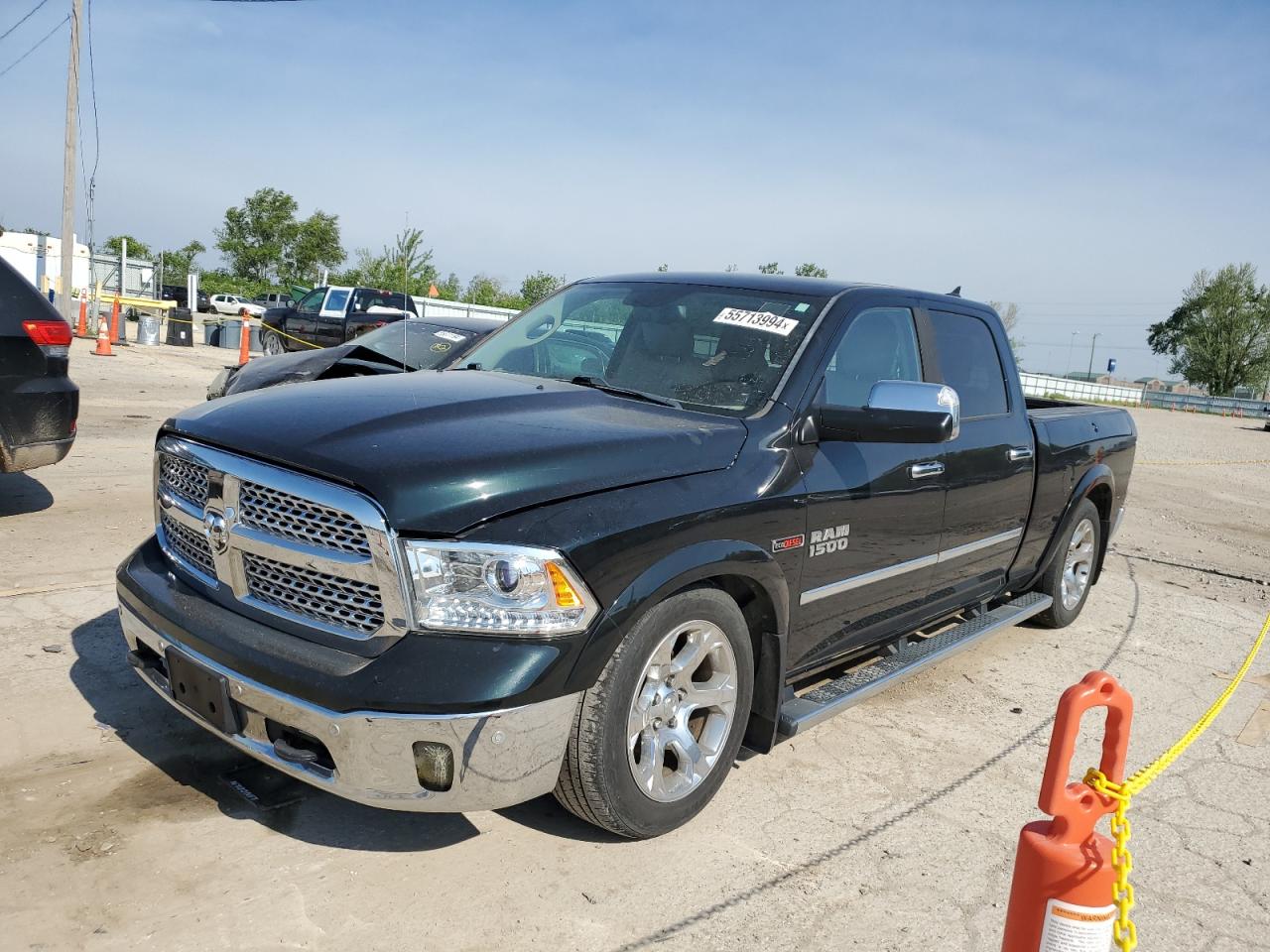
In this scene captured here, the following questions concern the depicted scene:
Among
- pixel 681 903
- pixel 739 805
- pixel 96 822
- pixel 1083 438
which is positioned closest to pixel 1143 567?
pixel 1083 438

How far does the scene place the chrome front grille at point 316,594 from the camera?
8.68 feet

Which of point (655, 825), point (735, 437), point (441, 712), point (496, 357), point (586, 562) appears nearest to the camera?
point (441, 712)

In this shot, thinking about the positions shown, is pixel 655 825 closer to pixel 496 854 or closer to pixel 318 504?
pixel 496 854

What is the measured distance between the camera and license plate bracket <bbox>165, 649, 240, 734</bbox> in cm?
275

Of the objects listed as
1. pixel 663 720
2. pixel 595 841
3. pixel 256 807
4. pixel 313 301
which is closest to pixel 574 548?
pixel 663 720

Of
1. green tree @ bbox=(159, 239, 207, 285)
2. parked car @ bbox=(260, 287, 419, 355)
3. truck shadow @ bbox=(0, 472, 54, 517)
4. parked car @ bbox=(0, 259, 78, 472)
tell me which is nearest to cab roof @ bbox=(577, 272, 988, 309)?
parked car @ bbox=(0, 259, 78, 472)

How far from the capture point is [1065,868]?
175cm

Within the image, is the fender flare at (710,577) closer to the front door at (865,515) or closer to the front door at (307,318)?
the front door at (865,515)

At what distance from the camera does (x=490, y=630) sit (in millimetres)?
2576

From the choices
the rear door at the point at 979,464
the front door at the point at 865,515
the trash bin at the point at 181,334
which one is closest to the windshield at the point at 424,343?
the rear door at the point at 979,464

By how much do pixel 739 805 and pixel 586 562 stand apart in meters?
1.29

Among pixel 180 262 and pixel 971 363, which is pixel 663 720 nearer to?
pixel 971 363

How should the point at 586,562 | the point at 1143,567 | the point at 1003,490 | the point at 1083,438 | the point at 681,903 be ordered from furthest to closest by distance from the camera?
1. the point at 1143,567
2. the point at 1083,438
3. the point at 1003,490
4. the point at 681,903
5. the point at 586,562

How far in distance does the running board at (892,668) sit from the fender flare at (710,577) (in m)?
0.12
